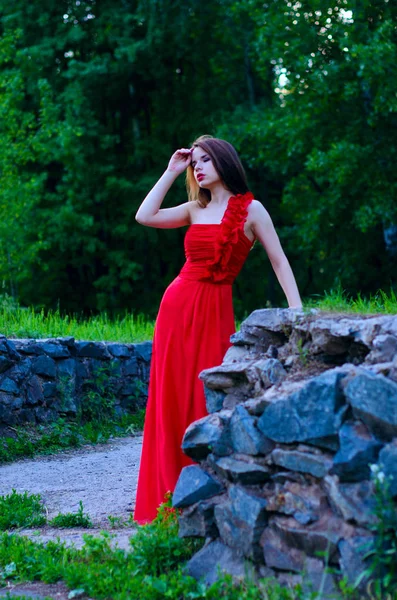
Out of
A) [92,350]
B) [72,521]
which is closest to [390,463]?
[72,521]

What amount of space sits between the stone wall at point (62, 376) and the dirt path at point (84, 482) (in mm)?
671

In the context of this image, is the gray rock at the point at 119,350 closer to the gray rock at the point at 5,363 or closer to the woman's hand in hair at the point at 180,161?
the gray rock at the point at 5,363

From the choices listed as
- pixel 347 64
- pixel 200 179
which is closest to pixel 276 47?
pixel 347 64

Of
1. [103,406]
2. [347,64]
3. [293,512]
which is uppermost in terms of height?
[347,64]

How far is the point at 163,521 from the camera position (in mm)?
3881

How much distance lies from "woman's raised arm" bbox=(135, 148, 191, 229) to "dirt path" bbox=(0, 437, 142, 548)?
1714 mm

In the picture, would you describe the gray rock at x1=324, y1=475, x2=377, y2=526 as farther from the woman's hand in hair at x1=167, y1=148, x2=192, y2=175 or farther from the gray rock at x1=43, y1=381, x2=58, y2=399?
the gray rock at x1=43, y1=381, x2=58, y2=399

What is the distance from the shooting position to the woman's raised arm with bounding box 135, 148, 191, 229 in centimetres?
454

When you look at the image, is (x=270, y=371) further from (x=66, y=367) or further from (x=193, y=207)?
(x=66, y=367)

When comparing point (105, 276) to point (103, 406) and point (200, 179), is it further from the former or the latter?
point (200, 179)

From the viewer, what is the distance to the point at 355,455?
9.59 ft

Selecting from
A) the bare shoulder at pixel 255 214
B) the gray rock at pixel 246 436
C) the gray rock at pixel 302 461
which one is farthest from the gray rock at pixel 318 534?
the bare shoulder at pixel 255 214

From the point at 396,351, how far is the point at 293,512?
2.44 ft

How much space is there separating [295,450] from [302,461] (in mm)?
64
